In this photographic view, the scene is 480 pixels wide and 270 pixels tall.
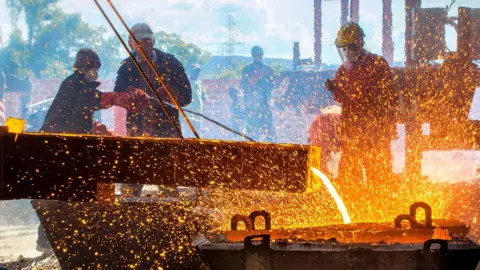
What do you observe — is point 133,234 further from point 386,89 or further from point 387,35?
point 387,35

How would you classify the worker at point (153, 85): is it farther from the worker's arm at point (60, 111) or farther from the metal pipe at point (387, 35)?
the metal pipe at point (387, 35)

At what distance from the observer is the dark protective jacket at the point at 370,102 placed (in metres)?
6.73

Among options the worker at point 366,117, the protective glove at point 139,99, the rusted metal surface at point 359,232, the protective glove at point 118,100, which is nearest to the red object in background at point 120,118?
the protective glove at point 118,100

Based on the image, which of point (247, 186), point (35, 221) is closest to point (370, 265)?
point (247, 186)

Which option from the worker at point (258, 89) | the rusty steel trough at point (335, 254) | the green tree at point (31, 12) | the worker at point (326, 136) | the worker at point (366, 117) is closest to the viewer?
the rusty steel trough at point (335, 254)

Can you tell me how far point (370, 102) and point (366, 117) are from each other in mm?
173

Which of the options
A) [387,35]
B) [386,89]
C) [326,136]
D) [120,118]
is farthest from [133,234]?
[387,35]

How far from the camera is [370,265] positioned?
2447mm

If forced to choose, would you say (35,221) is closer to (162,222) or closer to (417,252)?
(162,222)

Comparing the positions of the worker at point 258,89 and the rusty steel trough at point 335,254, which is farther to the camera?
the worker at point 258,89

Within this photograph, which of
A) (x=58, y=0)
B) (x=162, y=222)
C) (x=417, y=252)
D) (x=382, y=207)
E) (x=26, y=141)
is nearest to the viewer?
(x=417, y=252)

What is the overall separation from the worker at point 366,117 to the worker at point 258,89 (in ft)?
29.6

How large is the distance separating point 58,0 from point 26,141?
2671 centimetres

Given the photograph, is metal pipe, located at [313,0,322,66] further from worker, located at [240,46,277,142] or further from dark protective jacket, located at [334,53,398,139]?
dark protective jacket, located at [334,53,398,139]
